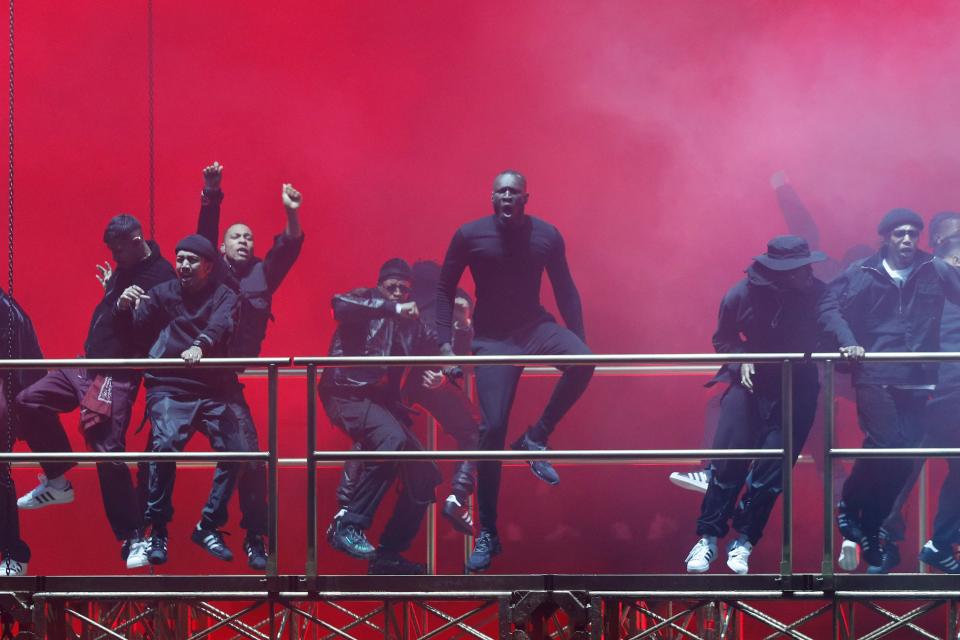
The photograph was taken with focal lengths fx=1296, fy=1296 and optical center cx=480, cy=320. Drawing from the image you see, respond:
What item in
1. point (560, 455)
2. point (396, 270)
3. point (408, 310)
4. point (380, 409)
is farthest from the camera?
point (396, 270)

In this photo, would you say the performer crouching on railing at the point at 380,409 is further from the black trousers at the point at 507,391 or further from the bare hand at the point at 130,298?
the bare hand at the point at 130,298

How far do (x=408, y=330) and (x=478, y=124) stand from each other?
1.23 meters

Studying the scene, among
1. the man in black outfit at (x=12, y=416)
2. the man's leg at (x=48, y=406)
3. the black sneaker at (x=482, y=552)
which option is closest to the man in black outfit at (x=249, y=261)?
the man's leg at (x=48, y=406)

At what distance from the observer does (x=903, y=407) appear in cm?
553

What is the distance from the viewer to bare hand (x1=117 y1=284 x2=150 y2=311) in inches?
230

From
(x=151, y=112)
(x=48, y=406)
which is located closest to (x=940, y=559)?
(x=48, y=406)

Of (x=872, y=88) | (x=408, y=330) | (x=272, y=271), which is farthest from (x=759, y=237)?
(x=272, y=271)

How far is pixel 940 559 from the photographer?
507cm

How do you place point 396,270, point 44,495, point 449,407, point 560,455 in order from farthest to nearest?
1. point 396,270
2. point 44,495
3. point 449,407
4. point 560,455

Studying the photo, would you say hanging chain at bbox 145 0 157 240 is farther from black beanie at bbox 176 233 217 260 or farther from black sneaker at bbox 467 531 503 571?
black sneaker at bbox 467 531 503 571

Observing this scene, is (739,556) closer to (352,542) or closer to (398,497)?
(398,497)

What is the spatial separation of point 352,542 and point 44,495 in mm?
1817

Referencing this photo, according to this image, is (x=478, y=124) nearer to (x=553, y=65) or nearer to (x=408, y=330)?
(x=553, y=65)

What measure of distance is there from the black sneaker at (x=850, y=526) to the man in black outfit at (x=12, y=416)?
3386mm
